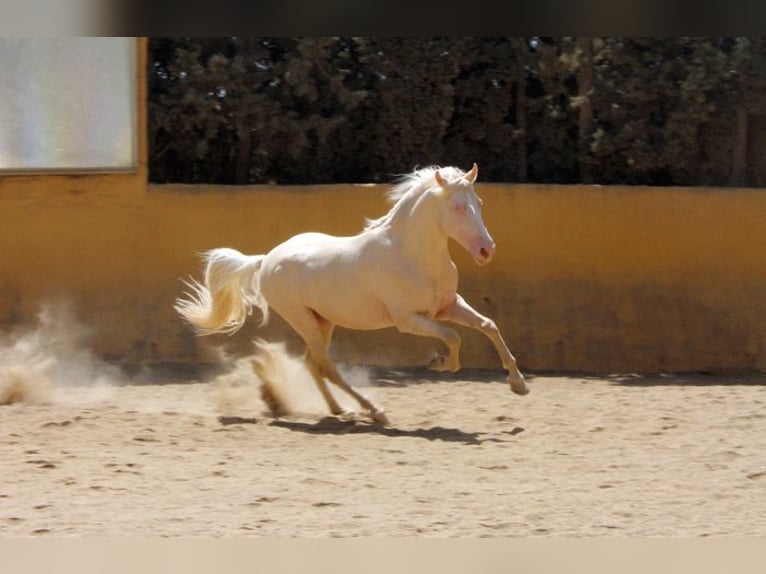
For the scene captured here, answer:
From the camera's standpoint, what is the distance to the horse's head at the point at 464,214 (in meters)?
7.74

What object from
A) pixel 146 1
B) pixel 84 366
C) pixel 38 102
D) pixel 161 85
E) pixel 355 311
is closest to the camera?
pixel 146 1

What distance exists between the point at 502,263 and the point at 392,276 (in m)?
Answer: 2.70

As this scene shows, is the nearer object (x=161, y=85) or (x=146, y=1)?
(x=146, y=1)

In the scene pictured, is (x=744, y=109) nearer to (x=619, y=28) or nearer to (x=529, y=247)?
(x=529, y=247)

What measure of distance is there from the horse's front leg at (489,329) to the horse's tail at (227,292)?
1.46 m

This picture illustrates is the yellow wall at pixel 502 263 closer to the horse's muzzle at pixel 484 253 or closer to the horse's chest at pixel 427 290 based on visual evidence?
the horse's chest at pixel 427 290

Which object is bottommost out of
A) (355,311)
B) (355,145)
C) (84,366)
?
(84,366)

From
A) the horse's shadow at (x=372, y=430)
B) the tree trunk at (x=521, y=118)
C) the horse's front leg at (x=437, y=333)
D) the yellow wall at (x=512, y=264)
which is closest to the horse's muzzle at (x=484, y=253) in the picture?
the horse's front leg at (x=437, y=333)

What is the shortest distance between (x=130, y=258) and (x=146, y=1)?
654 cm

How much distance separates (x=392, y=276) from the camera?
317 inches

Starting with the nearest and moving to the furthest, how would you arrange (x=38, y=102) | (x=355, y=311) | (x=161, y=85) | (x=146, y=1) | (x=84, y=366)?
(x=146, y=1) < (x=355, y=311) < (x=84, y=366) < (x=38, y=102) < (x=161, y=85)

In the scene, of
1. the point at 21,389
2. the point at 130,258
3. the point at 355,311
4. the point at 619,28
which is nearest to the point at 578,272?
the point at 355,311

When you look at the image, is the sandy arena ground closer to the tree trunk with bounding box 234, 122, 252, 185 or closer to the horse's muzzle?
the horse's muzzle

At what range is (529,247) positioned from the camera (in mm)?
10586
